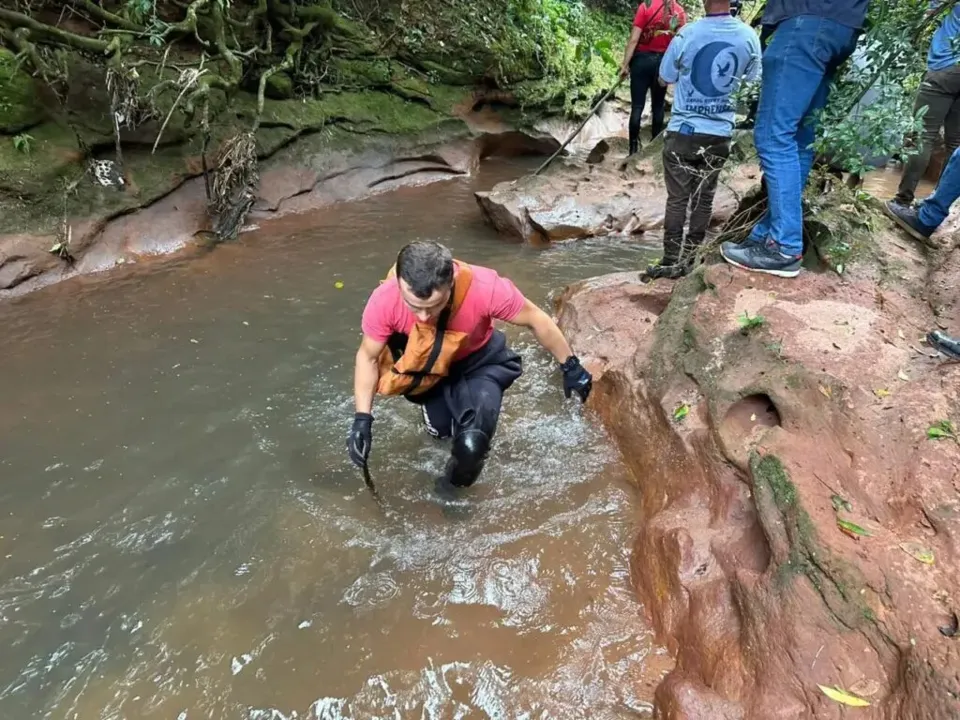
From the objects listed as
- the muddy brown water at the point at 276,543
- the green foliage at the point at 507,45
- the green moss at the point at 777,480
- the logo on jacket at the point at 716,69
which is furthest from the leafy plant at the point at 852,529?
the green foliage at the point at 507,45

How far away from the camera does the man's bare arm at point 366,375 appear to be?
10.0 ft

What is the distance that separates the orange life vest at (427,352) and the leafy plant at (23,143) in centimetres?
473

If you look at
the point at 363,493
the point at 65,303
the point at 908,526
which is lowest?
the point at 65,303

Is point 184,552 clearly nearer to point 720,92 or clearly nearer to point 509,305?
point 509,305

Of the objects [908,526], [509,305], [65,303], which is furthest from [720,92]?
[65,303]

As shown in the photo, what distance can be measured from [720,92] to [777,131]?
118 cm

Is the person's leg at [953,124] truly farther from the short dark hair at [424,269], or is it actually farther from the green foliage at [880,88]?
the short dark hair at [424,269]

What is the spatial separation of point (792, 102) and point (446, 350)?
2.27 m

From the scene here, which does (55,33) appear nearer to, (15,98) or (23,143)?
(15,98)

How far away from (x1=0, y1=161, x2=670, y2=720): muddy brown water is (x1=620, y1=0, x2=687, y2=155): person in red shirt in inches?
169

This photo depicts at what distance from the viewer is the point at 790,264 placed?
3818mm

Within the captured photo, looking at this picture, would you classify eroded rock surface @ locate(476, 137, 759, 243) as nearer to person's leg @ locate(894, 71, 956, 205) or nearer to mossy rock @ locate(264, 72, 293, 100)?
person's leg @ locate(894, 71, 956, 205)

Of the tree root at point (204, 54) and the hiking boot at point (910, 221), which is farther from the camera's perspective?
the tree root at point (204, 54)

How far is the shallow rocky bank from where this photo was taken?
79.3 inches
